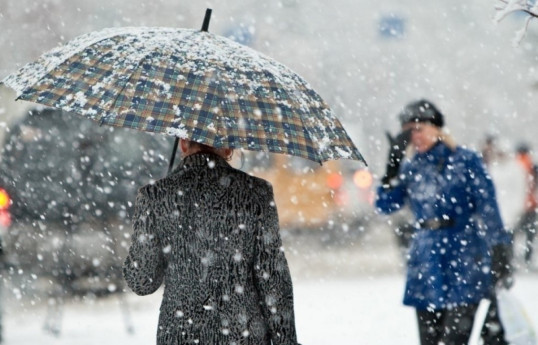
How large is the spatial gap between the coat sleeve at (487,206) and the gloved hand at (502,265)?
0.04 m

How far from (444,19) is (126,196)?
22260 mm

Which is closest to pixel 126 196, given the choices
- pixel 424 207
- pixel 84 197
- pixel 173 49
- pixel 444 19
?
pixel 84 197

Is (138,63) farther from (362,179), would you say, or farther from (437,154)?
(362,179)

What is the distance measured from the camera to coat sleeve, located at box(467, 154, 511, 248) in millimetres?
4266

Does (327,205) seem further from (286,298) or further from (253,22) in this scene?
(286,298)

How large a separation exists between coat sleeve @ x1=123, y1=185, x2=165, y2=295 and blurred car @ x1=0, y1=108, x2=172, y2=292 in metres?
4.81

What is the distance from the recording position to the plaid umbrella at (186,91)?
290 cm

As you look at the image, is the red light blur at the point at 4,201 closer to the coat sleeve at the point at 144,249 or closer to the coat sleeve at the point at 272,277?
the coat sleeve at the point at 144,249

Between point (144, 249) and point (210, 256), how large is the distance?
229mm

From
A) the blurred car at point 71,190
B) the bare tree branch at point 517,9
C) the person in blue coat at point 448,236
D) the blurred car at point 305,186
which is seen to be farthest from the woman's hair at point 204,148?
the blurred car at point 305,186

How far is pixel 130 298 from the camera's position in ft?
28.8

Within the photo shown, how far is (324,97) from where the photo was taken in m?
22.6

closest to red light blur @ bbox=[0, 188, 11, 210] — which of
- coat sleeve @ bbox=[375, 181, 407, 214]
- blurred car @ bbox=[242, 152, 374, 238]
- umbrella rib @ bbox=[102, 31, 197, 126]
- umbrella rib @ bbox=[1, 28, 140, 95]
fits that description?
coat sleeve @ bbox=[375, 181, 407, 214]

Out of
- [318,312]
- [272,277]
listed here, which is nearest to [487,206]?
[272,277]
